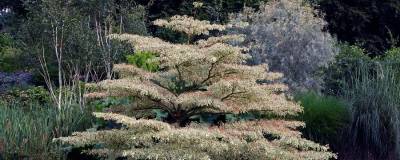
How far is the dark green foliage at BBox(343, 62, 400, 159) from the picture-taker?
25.0ft

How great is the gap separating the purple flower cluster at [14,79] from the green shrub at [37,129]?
4.73m

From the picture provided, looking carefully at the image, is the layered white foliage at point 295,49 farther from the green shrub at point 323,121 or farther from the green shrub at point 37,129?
the green shrub at point 37,129

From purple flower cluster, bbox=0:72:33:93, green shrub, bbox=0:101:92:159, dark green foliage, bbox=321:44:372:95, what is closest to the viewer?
green shrub, bbox=0:101:92:159

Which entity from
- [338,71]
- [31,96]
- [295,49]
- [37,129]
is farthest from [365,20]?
[37,129]

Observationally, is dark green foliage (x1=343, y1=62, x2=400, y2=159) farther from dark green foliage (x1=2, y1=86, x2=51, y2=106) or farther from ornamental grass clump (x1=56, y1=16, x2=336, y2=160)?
dark green foliage (x1=2, y1=86, x2=51, y2=106)

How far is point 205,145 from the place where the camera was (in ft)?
15.6

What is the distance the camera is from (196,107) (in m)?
5.84

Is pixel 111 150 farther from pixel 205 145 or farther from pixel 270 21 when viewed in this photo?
pixel 270 21

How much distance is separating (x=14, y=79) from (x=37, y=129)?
6072 mm

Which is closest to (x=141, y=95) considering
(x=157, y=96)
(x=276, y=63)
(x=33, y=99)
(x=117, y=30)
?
(x=157, y=96)

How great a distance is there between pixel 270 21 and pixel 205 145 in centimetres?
683

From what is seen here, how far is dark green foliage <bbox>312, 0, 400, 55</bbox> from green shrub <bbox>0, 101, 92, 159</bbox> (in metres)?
9.27

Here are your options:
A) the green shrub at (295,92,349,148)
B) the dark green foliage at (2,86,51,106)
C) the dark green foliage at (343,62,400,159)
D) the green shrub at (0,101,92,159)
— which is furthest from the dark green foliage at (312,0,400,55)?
the green shrub at (0,101,92,159)

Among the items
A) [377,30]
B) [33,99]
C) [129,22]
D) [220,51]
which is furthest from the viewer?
[377,30]
